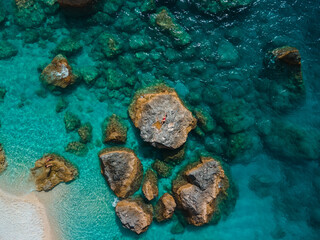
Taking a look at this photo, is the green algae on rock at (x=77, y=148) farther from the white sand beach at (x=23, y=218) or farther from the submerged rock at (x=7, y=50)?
the submerged rock at (x=7, y=50)

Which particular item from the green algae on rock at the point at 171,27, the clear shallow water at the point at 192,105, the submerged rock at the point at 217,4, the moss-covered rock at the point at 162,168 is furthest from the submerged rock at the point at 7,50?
the submerged rock at the point at 217,4

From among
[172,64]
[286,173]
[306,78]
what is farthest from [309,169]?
[172,64]

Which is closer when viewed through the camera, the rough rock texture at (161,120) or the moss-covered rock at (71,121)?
the rough rock texture at (161,120)

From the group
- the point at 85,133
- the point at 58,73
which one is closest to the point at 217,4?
the point at 58,73

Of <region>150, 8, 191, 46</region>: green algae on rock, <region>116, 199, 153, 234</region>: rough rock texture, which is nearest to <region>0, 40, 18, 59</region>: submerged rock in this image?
<region>150, 8, 191, 46</region>: green algae on rock

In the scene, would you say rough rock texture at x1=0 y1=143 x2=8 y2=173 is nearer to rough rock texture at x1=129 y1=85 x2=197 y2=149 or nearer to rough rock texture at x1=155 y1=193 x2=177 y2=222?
rough rock texture at x1=129 y1=85 x2=197 y2=149

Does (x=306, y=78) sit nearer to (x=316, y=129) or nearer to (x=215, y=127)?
(x=316, y=129)
